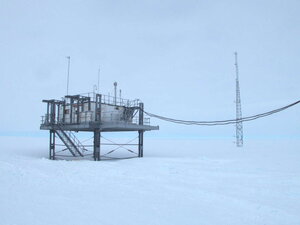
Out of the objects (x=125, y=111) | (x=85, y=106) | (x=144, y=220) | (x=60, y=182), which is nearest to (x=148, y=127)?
(x=125, y=111)

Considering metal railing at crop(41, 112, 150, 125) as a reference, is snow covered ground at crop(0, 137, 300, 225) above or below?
below

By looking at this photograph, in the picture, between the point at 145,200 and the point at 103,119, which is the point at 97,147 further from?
the point at 145,200

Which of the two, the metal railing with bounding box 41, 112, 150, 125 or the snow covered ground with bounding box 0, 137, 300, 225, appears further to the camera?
the metal railing with bounding box 41, 112, 150, 125

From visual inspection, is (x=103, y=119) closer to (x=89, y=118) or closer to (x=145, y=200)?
(x=89, y=118)

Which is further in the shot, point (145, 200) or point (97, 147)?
point (97, 147)

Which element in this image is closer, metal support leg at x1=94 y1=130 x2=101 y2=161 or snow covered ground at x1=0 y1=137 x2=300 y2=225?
snow covered ground at x1=0 y1=137 x2=300 y2=225

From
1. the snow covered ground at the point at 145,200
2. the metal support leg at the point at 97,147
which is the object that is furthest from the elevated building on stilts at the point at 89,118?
the snow covered ground at the point at 145,200

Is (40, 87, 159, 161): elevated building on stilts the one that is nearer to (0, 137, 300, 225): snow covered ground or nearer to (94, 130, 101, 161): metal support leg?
(94, 130, 101, 161): metal support leg

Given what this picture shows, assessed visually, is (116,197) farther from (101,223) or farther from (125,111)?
(125,111)

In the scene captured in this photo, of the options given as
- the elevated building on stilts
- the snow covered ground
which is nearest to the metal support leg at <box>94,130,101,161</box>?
the elevated building on stilts

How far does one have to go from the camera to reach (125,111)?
29781 mm

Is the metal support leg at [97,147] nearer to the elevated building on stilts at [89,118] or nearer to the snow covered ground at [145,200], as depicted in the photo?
the elevated building on stilts at [89,118]

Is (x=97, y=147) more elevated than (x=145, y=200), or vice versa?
(x=97, y=147)

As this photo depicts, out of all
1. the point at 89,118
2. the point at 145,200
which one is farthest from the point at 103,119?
the point at 145,200
